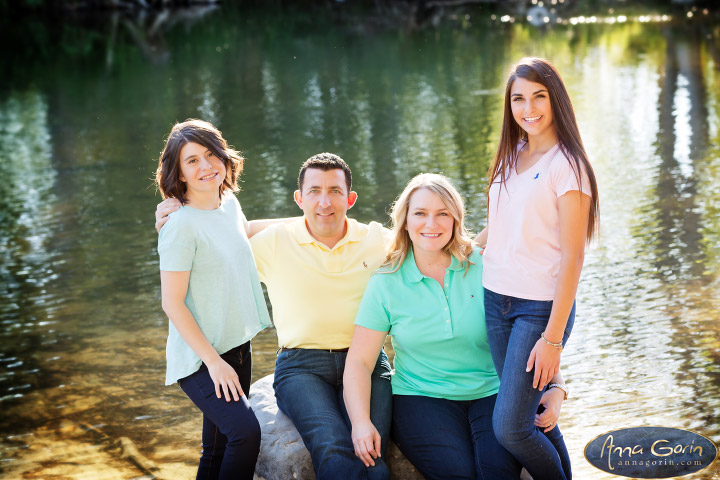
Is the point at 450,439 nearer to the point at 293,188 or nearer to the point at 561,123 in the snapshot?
the point at 561,123

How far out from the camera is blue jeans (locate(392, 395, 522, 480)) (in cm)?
317

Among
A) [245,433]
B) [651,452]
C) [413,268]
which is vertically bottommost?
[651,452]

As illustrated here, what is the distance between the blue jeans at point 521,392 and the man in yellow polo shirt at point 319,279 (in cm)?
54

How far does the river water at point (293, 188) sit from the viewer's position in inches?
191

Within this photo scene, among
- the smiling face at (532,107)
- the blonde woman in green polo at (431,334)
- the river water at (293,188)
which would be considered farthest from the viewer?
the river water at (293,188)

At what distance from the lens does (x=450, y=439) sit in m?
3.24

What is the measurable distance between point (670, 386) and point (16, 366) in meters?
4.22

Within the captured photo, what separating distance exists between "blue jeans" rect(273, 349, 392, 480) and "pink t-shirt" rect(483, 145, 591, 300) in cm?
68

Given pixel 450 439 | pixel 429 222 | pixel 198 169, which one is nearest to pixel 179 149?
pixel 198 169

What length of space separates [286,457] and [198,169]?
1216mm

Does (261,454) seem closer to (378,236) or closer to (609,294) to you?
(378,236)

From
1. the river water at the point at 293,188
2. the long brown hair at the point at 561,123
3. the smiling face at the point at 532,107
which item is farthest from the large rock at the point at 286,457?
the smiling face at the point at 532,107

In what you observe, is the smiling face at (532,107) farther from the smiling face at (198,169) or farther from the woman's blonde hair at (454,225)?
the smiling face at (198,169)

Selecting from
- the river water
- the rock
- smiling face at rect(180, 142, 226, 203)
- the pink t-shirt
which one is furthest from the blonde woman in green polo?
the river water
